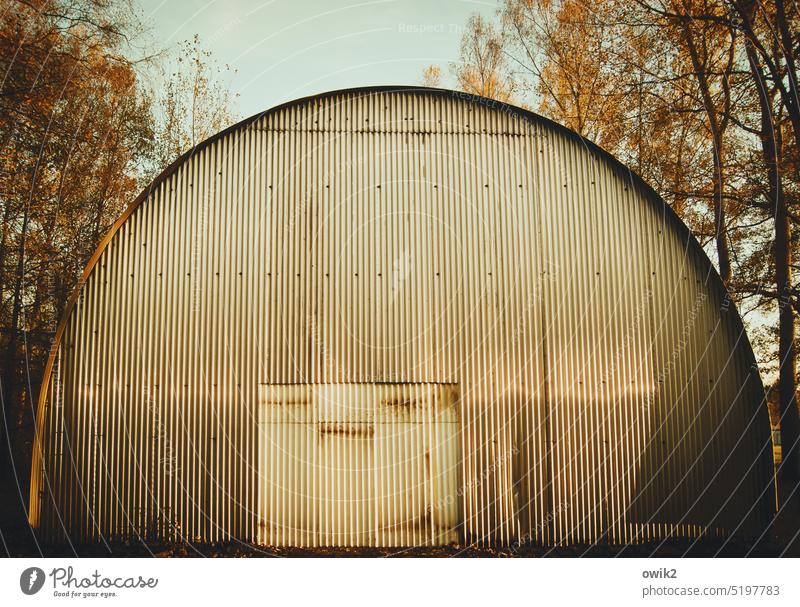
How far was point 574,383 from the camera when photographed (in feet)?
30.9

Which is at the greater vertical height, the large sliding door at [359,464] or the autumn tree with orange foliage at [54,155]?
the autumn tree with orange foliage at [54,155]

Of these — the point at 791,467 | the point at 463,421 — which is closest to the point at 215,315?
the point at 463,421

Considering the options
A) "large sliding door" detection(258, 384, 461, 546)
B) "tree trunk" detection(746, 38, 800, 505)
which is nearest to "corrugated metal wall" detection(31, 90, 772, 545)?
"large sliding door" detection(258, 384, 461, 546)

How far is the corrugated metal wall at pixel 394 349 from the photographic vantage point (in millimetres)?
9055

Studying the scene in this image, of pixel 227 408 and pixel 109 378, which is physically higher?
pixel 109 378

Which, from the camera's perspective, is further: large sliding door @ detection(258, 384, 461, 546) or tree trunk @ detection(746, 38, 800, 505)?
tree trunk @ detection(746, 38, 800, 505)

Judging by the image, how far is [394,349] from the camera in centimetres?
932

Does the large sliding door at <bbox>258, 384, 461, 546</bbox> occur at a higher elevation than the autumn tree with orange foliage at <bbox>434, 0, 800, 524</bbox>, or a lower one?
lower

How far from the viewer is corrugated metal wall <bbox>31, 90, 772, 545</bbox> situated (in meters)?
9.05

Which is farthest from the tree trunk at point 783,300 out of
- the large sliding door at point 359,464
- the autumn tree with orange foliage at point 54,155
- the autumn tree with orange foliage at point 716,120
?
the autumn tree with orange foliage at point 54,155

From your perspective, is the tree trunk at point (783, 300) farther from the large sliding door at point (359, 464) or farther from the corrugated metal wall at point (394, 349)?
the large sliding door at point (359, 464)

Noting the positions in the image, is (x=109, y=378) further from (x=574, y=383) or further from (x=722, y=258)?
(x=722, y=258)

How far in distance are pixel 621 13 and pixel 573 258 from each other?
11210 mm

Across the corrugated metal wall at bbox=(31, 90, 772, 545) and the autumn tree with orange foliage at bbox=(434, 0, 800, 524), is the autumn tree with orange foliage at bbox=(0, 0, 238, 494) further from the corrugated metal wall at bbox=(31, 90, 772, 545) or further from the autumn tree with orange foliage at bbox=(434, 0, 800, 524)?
the autumn tree with orange foliage at bbox=(434, 0, 800, 524)
